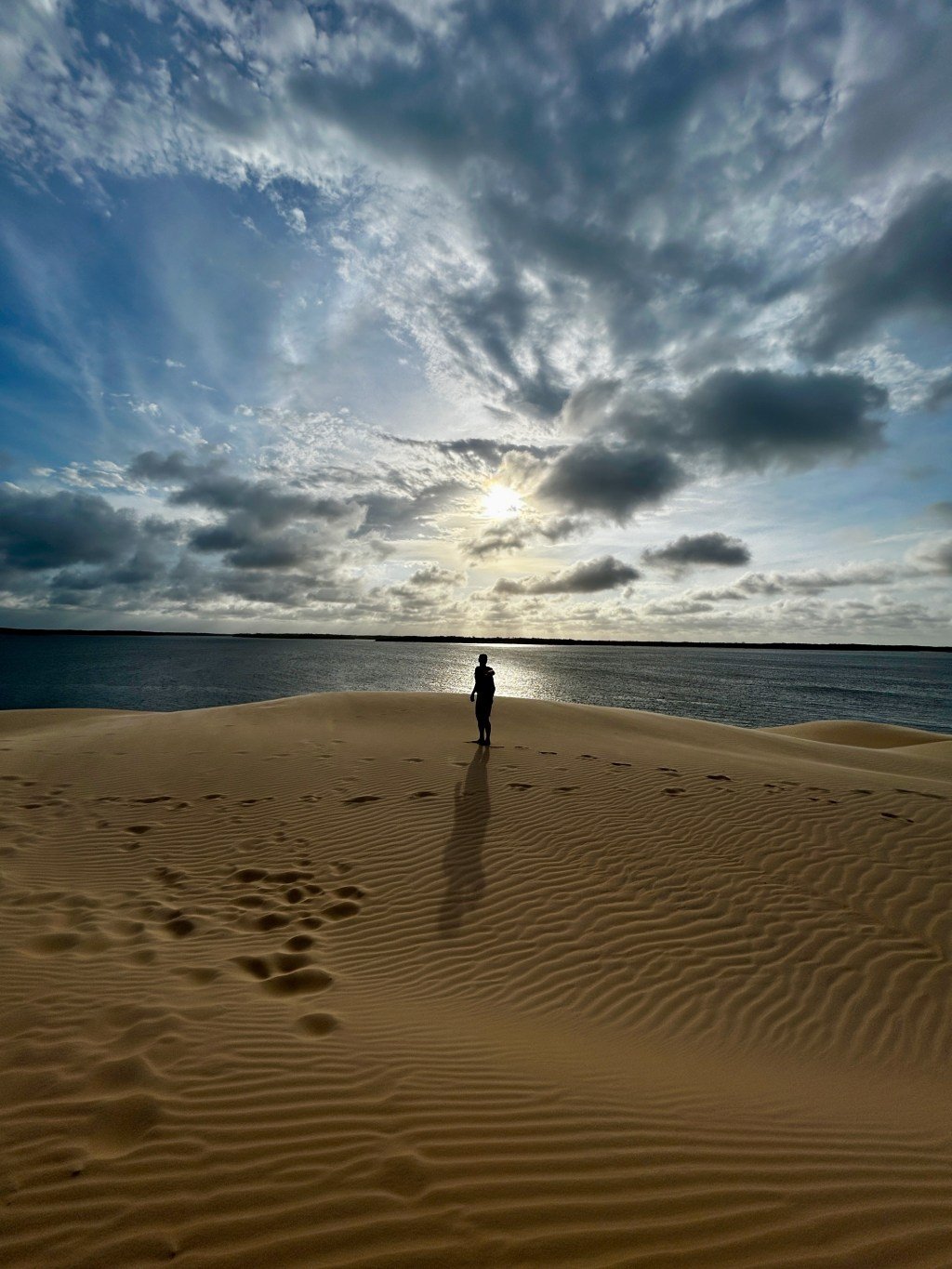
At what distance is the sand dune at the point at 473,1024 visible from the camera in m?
2.32

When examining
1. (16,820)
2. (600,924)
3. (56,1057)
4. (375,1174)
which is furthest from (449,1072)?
(16,820)

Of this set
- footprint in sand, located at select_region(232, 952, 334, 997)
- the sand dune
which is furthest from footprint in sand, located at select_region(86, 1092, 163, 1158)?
footprint in sand, located at select_region(232, 952, 334, 997)

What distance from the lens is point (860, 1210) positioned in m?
2.46

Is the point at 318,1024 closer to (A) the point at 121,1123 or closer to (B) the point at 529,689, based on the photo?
(A) the point at 121,1123

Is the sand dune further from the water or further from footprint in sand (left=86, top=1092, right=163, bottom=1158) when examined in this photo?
the water

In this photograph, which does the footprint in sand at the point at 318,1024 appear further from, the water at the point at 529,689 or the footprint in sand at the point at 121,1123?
the water at the point at 529,689

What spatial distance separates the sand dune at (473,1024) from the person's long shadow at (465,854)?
57 millimetres

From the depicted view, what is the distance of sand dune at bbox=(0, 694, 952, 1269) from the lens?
7.60 feet

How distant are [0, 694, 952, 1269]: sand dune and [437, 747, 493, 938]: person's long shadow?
0.06 metres

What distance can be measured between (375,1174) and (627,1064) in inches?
77.4

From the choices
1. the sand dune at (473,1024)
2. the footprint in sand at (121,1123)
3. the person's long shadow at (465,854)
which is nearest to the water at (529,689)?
the person's long shadow at (465,854)

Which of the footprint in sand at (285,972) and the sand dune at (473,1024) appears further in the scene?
the footprint in sand at (285,972)

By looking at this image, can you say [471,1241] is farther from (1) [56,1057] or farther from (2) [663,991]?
(2) [663,991]

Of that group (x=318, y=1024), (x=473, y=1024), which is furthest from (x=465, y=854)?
(x=318, y=1024)
